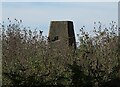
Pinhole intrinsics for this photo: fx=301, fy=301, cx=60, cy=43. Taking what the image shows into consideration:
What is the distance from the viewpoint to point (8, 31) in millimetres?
7090

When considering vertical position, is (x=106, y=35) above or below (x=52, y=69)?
above

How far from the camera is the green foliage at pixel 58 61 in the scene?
6.41 m

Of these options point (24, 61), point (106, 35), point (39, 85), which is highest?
point (106, 35)

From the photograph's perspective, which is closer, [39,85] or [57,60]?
[39,85]

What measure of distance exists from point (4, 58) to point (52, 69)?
1.10 meters

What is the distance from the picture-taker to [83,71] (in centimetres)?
661

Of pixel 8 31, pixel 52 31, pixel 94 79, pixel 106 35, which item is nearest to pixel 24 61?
pixel 8 31

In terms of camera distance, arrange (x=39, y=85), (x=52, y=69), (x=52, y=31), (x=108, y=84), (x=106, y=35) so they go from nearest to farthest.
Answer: (x=108, y=84), (x=39, y=85), (x=52, y=69), (x=106, y=35), (x=52, y=31)

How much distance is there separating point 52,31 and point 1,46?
2810 mm

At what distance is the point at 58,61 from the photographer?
6.93m

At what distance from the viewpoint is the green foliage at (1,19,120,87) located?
21.0ft

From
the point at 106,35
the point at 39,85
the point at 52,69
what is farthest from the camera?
the point at 106,35

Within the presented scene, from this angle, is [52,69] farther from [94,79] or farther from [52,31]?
[52,31]

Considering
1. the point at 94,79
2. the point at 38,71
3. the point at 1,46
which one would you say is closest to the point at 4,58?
the point at 1,46
